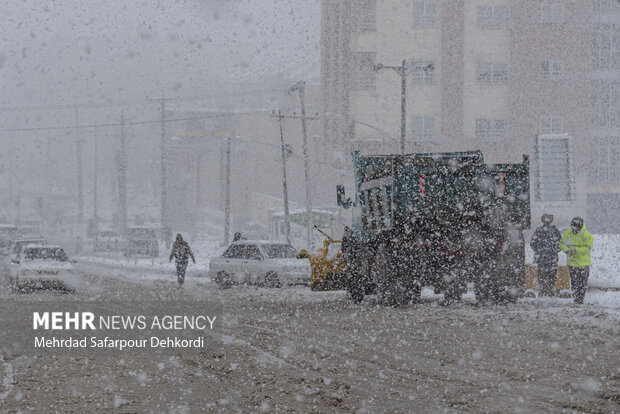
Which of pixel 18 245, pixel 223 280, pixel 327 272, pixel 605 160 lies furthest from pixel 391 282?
pixel 605 160

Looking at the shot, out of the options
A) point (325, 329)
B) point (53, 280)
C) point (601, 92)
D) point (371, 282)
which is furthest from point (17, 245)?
point (601, 92)

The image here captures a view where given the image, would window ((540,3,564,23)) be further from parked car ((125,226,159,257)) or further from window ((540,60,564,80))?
parked car ((125,226,159,257))

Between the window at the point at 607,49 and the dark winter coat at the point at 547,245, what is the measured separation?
43.0 m

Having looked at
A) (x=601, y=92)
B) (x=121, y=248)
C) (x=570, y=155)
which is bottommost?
(x=121, y=248)

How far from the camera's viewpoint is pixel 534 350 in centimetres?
1130

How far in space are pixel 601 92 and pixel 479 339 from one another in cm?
5069

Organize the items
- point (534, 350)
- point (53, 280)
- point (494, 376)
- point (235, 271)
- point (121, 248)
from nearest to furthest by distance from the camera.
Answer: point (494, 376), point (534, 350), point (53, 280), point (235, 271), point (121, 248)

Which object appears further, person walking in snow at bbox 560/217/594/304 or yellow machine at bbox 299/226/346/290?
yellow machine at bbox 299/226/346/290

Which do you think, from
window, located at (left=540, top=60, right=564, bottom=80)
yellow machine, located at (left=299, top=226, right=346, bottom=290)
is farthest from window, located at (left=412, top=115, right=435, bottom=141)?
yellow machine, located at (left=299, top=226, right=346, bottom=290)

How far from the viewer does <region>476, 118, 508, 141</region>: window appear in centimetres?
5453

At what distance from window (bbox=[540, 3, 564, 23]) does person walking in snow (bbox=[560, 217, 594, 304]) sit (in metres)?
39.0

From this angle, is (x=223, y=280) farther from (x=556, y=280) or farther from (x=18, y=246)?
(x=556, y=280)

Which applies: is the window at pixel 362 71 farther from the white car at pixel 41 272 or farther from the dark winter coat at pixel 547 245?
the dark winter coat at pixel 547 245

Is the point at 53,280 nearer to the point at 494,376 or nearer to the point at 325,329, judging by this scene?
the point at 325,329
